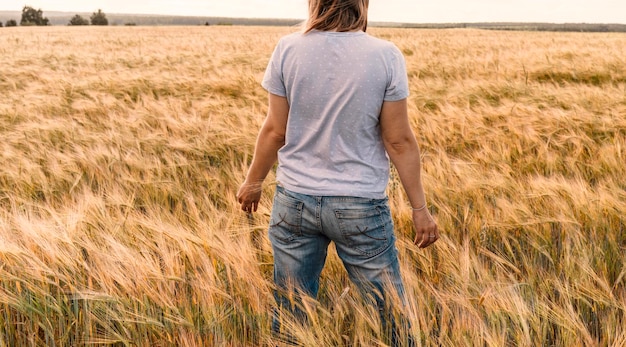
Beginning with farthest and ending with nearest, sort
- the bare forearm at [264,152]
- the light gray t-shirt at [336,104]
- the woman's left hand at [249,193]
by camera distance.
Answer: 1. the woman's left hand at [249,193]
2. the bare forearm at [264,152]
3. the light gray t-shirt at [336,104]

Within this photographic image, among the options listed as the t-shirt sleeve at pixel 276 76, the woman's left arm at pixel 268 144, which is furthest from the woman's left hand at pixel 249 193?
the t-shirt sleeve at pixel 276 76

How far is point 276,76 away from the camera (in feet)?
4.75

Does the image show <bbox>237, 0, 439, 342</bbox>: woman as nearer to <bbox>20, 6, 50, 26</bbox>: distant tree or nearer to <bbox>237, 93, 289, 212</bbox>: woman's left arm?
<bbox>237, 93, 289, 212</bbox>: woman's left arm

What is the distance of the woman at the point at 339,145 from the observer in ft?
4.42

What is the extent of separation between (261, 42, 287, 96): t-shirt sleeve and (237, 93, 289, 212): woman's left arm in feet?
0.07

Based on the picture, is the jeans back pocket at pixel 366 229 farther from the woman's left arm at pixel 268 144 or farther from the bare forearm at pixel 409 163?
the woman's left arm at pixel 268 144

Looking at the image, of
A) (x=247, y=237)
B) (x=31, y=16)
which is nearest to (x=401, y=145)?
(x=247, y=237)

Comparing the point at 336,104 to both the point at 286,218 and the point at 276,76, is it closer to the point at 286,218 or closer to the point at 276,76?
the point at 276,76

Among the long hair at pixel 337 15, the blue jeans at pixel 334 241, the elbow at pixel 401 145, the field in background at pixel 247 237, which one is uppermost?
the long hair at pixel 337 15

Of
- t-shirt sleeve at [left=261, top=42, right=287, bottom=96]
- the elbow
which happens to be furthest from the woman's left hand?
the elbow

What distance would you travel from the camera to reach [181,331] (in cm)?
142

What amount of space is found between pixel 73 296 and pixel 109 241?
0.29 meters

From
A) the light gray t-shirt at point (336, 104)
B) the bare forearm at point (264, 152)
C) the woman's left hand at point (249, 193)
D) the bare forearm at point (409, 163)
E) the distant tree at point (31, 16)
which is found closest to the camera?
the light gray t-shirt at point (336, 104)

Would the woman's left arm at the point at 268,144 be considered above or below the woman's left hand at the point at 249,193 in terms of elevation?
above
